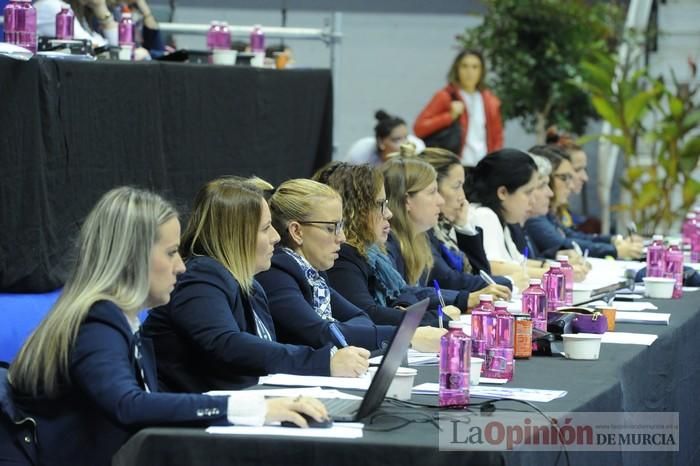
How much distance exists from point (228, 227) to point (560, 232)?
13.5 feet

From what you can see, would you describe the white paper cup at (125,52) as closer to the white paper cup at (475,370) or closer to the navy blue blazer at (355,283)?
the navy blue blazer at (355,283)

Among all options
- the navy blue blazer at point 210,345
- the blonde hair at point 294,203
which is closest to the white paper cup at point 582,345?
the navy blue blazer at point 210,345

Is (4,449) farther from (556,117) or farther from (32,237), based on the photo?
(556,117)

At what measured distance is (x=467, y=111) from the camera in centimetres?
889

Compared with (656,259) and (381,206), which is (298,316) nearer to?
(381,206)

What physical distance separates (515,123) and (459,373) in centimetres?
915

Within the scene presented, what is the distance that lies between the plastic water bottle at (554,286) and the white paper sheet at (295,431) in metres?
2.11

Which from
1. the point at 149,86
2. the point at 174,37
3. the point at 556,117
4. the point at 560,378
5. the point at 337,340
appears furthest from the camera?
the point at 556,117

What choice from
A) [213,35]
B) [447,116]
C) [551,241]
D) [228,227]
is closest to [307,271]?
[228,227]

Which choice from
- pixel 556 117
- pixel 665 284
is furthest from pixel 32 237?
pixel 556 117

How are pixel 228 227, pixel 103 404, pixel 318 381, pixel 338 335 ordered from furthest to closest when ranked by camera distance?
pixel 338 335
pixel 228 227
pixel 318 381
pixel 103 404

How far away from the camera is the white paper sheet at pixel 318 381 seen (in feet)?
10.4

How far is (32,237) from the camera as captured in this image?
4422 millimetres

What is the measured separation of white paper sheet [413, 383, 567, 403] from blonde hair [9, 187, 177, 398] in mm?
720
